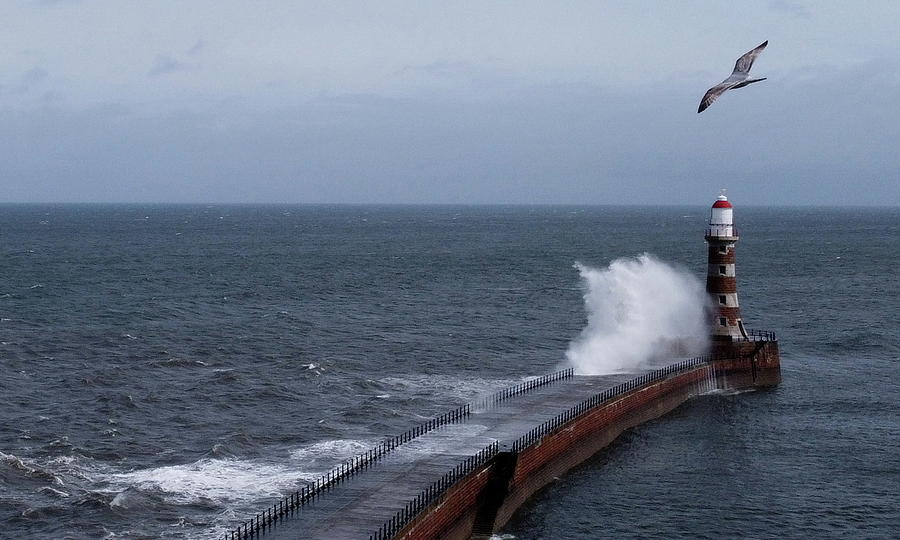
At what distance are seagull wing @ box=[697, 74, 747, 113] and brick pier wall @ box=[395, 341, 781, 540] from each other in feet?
47.2

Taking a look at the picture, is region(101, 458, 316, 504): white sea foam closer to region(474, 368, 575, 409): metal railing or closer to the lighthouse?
region(474, 368, 575, 409): metal railing

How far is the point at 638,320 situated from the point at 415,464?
31.4m

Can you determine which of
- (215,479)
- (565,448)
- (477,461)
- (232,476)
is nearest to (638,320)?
(565,448)

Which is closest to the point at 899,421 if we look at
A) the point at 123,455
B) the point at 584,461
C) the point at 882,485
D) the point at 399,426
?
the point at 882,485

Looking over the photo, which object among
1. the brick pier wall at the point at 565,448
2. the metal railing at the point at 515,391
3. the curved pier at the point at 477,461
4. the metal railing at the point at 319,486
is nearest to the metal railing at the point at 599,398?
the curved pier at the point at 477,461

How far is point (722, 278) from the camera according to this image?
63250 mm

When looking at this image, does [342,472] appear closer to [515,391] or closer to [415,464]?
[415,464]

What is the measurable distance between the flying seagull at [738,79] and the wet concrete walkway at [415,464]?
15.5 metres

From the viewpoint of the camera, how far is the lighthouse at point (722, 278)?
62906 mm

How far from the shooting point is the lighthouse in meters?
62.9

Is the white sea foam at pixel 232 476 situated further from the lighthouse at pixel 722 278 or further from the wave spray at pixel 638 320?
the lighthouse at pixel 722 278

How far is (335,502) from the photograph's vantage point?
34.8m

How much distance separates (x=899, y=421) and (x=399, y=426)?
24.4m

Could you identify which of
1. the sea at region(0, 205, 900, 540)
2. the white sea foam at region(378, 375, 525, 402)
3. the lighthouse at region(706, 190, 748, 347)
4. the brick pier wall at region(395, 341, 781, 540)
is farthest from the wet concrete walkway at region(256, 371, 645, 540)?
the lighthouse at region(706, 190, 748, 347)
